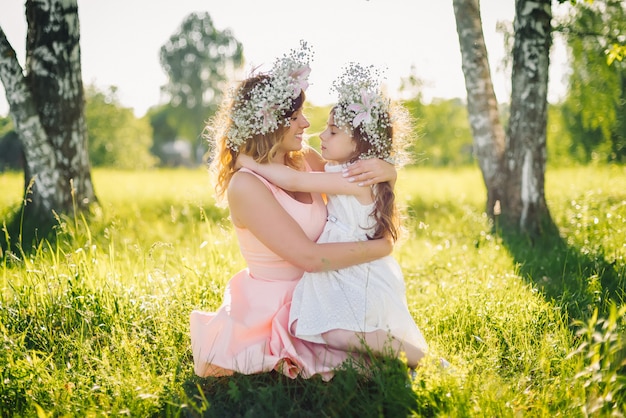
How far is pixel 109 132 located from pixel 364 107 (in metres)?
29.0

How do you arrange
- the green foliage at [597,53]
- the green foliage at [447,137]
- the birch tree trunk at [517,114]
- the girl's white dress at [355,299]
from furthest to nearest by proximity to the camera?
the green foliage at [447,137], the green foliage at [597,53], the birch tree trunk at [517,114], the girl's white dress at [355,299]

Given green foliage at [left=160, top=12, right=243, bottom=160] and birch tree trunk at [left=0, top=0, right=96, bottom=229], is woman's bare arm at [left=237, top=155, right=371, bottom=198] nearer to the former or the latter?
birch tree trunk at [left=0, top=0, right=96, bottom=229]

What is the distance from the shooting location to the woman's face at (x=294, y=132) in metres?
3.12

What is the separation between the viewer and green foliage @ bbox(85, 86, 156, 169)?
2866 cm

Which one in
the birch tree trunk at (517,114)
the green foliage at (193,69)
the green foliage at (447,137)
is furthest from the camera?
the green foliage at (193,69)

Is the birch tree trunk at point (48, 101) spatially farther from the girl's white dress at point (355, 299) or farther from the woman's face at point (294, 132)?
the girl's white dress at point (355, 299)

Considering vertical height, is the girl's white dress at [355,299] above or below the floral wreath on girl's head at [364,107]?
below

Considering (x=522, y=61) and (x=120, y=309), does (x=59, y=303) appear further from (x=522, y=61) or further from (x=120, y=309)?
(x=522, y=61)

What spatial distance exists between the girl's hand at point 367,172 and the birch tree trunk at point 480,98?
3.64m

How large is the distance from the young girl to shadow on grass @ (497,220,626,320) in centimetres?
134

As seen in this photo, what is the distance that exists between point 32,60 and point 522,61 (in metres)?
5.10

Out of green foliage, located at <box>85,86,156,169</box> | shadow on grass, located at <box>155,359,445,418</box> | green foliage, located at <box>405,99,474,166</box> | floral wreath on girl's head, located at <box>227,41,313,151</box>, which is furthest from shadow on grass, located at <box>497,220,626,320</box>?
green foliage, located at <box>85,86,156,169</box>

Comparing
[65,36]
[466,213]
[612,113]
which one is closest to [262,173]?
[65,36]

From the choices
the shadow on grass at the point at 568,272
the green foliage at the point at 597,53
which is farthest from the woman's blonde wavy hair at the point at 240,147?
the green foliage at the point at 597,53
